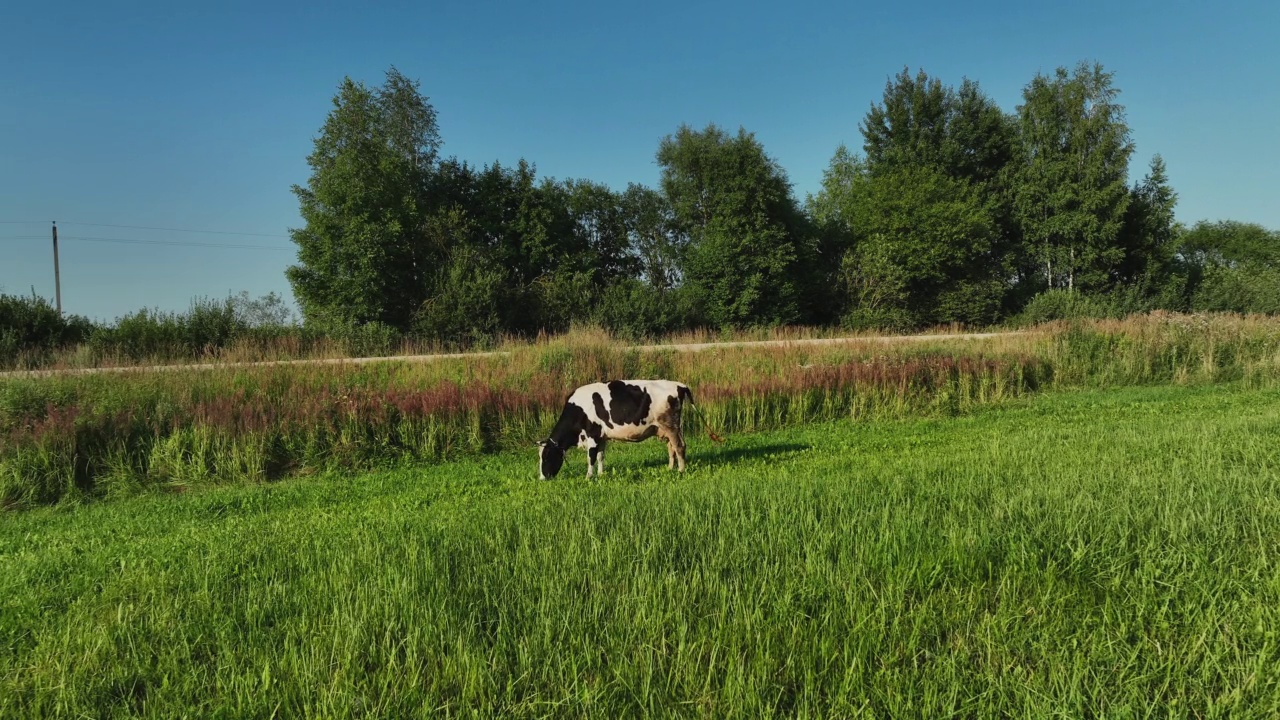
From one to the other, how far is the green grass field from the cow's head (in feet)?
7.45

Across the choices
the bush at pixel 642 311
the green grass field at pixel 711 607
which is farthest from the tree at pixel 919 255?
the green grass field at pixel 711 607

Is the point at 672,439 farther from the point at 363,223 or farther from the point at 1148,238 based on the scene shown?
the point at 1148,238

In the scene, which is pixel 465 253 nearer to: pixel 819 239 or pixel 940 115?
pixel 819 239

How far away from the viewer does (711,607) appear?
9.87 ft

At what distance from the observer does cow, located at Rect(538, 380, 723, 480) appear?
7.78m

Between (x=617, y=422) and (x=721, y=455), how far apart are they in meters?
2.11

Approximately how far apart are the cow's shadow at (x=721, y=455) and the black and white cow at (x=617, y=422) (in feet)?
2.10

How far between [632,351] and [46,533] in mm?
12544

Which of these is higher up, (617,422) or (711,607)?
(617,422)

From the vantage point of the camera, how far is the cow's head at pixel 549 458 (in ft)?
25.5

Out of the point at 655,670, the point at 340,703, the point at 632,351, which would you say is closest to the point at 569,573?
the point at 655,670

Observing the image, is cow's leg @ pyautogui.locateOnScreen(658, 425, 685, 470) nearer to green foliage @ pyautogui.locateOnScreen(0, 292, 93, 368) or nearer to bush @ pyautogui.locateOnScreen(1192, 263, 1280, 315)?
green foliage @ pyautogui.locateOnScreen(0, 292, 93, 368)

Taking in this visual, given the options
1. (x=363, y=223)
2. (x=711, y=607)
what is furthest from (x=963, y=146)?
(x=711, y=607)

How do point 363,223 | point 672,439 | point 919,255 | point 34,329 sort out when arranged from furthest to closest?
point 919,255, point 363,223, point 34,329, point 672,439
